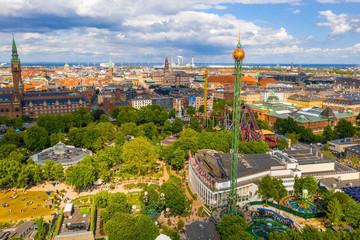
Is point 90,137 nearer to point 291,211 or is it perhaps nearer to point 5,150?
point 5,150

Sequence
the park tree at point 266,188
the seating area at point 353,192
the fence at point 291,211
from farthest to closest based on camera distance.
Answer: the seating area at point 353,192 → the park tree at point 266,188 → the fence at point 291,211

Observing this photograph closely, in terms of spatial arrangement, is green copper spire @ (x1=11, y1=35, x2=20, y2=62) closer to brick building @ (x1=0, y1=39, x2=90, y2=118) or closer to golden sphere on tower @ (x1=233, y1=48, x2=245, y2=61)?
brick building @ (x1=0, y1=39, x2=90, y2=118)

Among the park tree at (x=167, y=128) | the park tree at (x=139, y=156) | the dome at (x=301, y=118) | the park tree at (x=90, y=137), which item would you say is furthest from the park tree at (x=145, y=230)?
the dome at (x=301, y=118)

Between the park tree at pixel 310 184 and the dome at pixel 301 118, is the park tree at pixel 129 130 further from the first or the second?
the dome at pixel 301 118

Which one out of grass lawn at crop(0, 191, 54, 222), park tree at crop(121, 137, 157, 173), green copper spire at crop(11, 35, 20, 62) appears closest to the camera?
grass lawn at crop(0, 191, 54, 222)

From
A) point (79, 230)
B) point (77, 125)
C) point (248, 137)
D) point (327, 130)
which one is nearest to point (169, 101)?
point (77, 125)

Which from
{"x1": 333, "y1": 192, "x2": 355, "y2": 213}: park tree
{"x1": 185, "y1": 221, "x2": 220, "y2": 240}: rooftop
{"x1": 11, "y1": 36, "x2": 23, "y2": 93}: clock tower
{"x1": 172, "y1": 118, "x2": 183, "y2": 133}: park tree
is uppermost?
{"x1": 11, "y1": 36, "x2": 23, "y2": 93}: clock tower

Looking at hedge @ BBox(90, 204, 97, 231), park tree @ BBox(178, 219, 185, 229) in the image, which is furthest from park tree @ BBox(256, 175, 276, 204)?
hedge @ BBox(90, 204, 97, 231)
